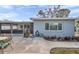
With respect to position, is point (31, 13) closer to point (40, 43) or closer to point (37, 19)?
point (37, 19)

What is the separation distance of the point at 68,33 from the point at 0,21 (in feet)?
6.29

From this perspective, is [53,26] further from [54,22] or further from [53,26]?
[54,22]

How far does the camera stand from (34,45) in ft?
19.0

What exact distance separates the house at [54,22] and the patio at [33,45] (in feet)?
0.83

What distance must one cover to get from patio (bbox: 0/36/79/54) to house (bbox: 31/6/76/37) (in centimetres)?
25

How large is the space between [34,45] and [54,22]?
88 cm

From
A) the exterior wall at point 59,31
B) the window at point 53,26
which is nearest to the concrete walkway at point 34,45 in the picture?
the exterior wall at point 59,31

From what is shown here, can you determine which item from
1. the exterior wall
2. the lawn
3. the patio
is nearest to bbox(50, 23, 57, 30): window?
the exterior wall

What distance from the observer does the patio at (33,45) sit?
567 centimetres
